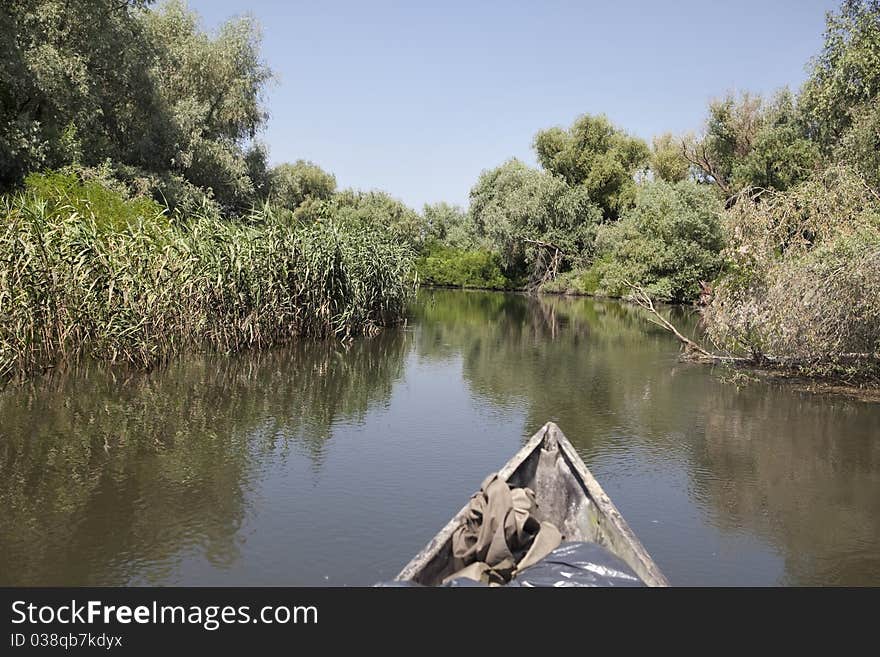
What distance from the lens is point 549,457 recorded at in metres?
6.70

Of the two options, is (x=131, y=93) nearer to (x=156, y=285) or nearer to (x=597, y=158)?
(x=156, y=285)

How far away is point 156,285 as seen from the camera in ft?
46.2

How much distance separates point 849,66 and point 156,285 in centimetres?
1653

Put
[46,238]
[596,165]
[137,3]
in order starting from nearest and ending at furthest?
[46,238] → [137,3] → [596,165]

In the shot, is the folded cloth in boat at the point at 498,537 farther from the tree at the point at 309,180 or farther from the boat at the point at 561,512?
the tree at the point at 309,180

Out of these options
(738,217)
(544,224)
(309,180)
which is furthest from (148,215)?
(309,180)

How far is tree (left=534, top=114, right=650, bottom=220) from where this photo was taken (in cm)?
5222

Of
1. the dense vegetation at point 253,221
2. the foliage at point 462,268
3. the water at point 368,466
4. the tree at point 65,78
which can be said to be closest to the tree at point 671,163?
the dense vegetation at point 253,221

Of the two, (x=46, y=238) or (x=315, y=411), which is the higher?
(x=46, y=238)

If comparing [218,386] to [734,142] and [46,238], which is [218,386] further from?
[734,142]

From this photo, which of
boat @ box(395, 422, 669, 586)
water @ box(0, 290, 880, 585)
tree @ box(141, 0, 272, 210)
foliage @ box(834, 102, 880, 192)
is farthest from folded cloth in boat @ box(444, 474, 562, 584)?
tree @ box(141, 0, 272, 210)

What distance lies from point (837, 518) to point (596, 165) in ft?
154
